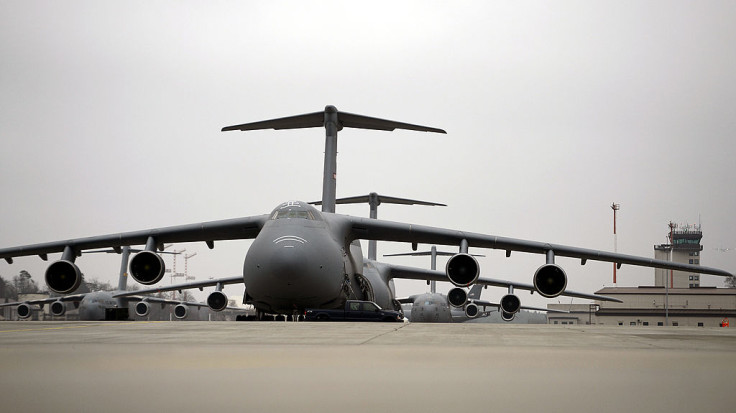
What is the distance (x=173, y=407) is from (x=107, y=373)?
1137 mm

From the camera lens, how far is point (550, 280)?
17.9 meters

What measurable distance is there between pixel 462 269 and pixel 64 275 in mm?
9359

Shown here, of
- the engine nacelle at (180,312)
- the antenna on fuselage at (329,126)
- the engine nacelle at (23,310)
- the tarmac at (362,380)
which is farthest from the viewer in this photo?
the engine nacelle at (23,310)

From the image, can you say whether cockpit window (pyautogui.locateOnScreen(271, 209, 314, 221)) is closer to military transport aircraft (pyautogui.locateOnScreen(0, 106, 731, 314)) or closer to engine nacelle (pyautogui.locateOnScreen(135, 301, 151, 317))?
military transport aircraft (pyautogui.locateOnScreen(0, 106, 731, 314))

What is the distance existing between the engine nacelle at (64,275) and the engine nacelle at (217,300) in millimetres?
9577

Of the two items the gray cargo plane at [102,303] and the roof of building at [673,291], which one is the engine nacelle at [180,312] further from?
the roof of building at [673,291]

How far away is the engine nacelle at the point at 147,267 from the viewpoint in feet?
57.2

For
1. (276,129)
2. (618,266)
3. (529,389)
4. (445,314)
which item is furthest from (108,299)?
(529,389)

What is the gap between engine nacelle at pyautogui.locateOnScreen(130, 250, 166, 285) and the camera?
1742cm

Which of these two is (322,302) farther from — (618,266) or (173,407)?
(173,407)

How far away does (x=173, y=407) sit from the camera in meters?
2.23

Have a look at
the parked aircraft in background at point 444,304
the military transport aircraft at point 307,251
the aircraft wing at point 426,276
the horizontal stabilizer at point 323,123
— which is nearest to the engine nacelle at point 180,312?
the parked aircraft in background at point 444,304

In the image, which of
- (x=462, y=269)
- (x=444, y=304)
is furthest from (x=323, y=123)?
(x=444, y=304)

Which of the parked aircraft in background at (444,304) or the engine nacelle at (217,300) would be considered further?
the engine nacelle at (217,300)
